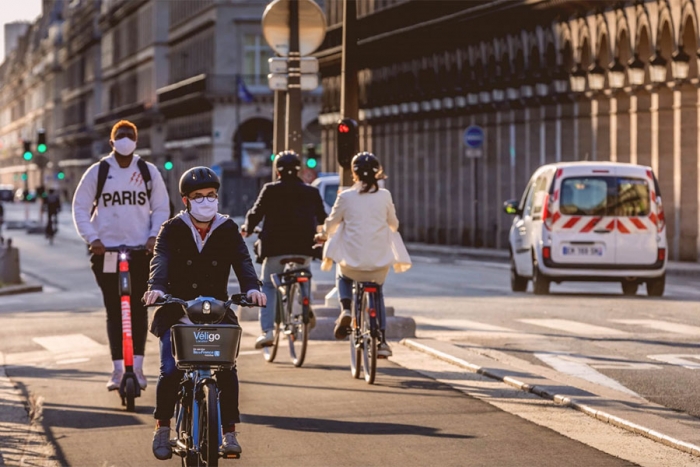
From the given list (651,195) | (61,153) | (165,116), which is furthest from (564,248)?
(61,153)

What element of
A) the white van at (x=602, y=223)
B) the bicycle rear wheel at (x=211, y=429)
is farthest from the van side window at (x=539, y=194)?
the bicycle rear wheel at (x=211, y=429)

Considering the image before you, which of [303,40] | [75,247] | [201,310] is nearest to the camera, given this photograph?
[201,310]

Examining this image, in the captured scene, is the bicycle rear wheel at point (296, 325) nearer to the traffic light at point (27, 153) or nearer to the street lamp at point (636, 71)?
the street lamp at point (636, 71)

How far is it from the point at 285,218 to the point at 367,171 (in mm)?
1651

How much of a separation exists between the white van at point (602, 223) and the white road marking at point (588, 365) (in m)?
9.56

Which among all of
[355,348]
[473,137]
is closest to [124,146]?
[355,348]

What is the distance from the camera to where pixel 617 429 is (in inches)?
452

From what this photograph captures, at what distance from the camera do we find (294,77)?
70.6 ft

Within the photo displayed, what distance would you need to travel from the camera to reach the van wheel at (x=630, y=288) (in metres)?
27.0

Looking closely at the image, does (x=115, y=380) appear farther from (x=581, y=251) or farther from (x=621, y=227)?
(x=621, y=227)

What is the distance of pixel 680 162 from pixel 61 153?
499ft

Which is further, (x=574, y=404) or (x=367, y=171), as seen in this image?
(x=367, y=171)

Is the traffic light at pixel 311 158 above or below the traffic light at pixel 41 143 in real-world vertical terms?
below

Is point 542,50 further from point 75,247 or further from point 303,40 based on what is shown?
point 303,40
